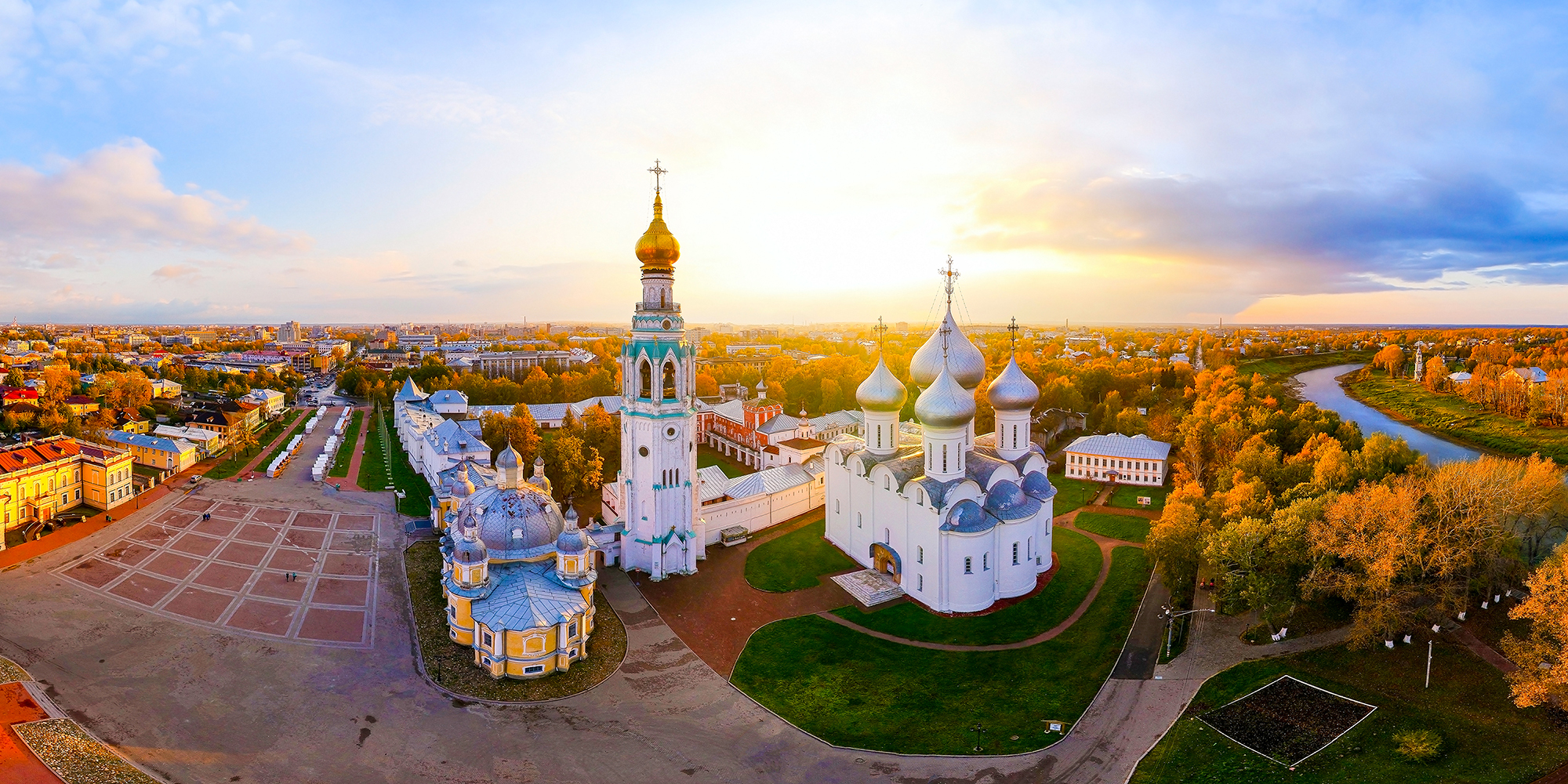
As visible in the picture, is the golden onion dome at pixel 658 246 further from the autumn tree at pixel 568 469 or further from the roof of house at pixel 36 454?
the roof of house at pixel 36 454

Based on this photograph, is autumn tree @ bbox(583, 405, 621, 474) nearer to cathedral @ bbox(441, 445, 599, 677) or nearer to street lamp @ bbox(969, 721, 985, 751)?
cathedral @ bbox(441, 445, 599, 677)

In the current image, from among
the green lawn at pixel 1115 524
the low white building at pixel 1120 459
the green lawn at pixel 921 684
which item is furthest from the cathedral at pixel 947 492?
the low white building at pixel 1120 459

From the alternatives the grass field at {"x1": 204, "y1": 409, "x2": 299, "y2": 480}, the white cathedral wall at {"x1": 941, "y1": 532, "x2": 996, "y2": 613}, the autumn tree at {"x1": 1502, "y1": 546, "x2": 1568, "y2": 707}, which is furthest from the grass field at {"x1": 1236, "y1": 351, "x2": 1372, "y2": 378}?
the grass field at {"x1": 204, "y1": 409, "x2": 299, "y2": 480}

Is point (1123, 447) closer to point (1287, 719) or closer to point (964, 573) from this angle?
point (964, 573)

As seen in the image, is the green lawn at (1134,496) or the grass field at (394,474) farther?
the grass field at (394,474)

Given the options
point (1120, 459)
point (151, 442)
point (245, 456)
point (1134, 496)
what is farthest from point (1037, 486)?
point (245, 456)

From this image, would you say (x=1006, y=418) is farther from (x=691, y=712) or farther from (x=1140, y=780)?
(x=691, y=712)
